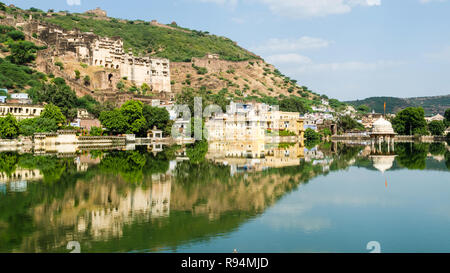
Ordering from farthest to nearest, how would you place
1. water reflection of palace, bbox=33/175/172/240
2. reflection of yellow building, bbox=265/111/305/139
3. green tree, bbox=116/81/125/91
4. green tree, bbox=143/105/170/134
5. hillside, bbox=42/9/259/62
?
hillside, bbox=42/9/259/62, green tree, bbox=116/81/125/91, reflection of yellow building, bbox=265/111/305/139, green tree, bbox=143/105/170/134, water reflection of palace, bbox=33/175/172/240

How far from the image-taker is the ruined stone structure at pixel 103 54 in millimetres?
70688

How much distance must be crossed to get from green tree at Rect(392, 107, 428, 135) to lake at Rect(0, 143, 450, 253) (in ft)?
159

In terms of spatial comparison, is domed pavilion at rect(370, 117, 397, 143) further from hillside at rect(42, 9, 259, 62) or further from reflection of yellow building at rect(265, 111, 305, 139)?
hillside at rect(42, 9, 259, 62)

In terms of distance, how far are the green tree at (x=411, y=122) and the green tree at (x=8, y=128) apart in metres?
53.9

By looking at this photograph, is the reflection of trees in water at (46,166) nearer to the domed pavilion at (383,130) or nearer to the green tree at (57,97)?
the green tree at (57,97)

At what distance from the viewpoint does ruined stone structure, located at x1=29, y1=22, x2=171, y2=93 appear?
7069cm

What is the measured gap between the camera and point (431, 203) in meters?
14.5

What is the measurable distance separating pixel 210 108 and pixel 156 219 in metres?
52.0

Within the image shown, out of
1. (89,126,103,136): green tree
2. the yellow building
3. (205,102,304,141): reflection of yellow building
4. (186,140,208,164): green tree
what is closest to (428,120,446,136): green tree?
(205,102,304,141): reflection of yellow building

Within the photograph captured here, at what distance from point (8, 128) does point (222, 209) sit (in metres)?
35.1

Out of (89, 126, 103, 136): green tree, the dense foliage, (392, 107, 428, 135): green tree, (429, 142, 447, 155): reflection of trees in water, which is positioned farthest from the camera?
the dense foliage

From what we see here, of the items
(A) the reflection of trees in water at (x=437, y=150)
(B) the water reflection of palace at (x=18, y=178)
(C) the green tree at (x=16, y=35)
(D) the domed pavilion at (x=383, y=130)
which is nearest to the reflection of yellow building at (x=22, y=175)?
(B) the water reflection of palace at (x=18, y=178)

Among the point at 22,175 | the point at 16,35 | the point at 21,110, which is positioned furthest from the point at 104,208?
the point at 16,35
